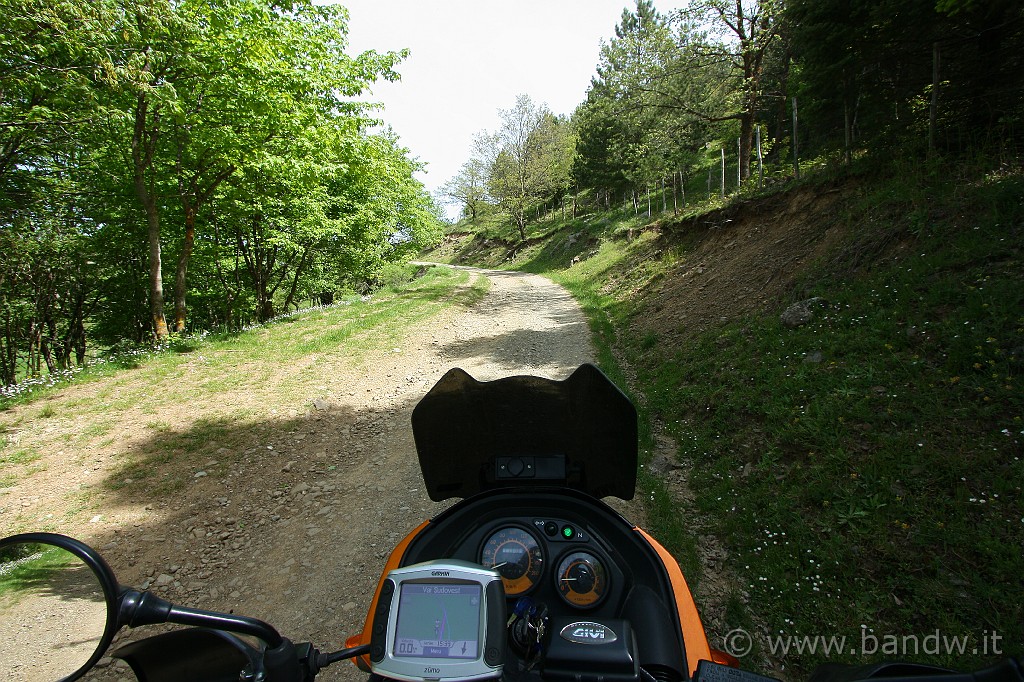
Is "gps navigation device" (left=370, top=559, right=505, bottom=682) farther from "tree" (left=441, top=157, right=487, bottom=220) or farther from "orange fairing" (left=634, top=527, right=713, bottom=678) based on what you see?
"tree" (left=441, top=157, right=487, bottom=220)

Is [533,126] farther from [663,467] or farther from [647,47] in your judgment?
[663,467]

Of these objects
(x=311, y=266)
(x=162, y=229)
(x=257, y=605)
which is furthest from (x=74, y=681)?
(x=311, y=266)

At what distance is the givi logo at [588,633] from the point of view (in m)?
1.57

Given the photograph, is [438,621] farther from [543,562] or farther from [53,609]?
[53,609]

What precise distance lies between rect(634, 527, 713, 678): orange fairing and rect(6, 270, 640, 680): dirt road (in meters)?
1.97

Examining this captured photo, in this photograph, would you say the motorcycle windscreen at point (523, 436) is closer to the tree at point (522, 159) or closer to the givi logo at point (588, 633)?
the givi logo at point (588, 633)

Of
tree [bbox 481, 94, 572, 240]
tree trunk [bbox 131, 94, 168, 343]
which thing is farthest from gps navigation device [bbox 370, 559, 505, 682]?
tree [bbox 481, 94, 572, 240]

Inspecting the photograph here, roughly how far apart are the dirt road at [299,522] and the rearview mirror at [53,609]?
12.8 inches

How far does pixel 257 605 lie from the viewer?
3578mm

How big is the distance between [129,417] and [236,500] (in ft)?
10.4

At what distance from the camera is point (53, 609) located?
1.26 meters

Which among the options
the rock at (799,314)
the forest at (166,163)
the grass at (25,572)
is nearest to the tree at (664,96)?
the forest at (166,163)

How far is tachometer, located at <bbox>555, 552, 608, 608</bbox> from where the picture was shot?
6.43 feet

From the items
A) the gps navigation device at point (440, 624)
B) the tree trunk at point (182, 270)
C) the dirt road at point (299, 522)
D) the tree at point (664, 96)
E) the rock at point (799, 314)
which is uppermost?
the tree at point (664, 96)
